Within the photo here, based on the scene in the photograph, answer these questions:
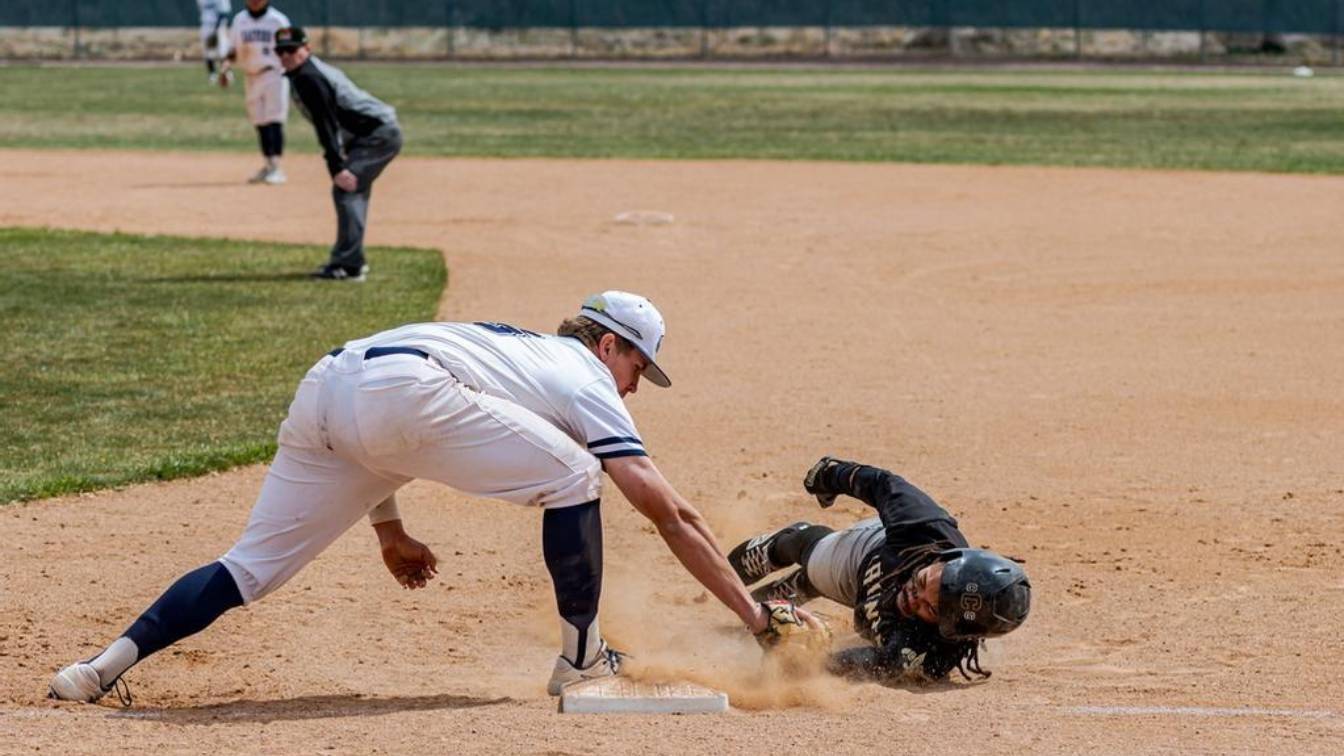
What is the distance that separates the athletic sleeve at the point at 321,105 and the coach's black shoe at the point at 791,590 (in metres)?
7.84

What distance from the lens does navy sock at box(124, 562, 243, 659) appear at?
18.8 ft

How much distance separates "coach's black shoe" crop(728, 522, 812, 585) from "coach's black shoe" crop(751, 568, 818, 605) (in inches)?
2.1

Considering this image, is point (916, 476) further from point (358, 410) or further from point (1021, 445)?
point (358, 410)

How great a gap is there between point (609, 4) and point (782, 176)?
33100mm

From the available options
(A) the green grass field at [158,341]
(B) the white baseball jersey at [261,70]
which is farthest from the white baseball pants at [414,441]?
(B) the white baseball jersey at [261,70]

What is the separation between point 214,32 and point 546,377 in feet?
131

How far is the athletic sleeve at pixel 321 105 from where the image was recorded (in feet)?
45.2

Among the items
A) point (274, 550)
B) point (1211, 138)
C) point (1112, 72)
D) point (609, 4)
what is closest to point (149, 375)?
point (274, 550)

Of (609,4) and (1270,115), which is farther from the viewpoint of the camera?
(609,4)

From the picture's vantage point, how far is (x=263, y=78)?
20938mm

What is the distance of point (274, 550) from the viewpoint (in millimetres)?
5797

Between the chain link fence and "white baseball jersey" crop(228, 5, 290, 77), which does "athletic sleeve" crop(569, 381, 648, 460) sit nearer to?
"white baseball jersey" crop(228, 5, 290, 77)

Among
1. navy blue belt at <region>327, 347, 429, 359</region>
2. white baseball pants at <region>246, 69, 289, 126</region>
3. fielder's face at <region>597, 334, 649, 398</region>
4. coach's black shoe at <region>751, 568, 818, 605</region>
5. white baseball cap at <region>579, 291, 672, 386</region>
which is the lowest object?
coach's black shoe at <region>751, 568, 818, 605</region>

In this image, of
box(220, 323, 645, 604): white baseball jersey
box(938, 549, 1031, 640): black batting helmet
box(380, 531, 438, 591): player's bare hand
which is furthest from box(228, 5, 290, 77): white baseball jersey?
box(938, 549, 1031, 640): black batting helmet
